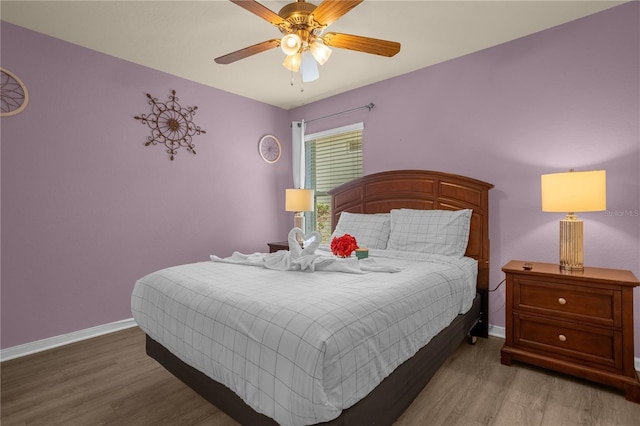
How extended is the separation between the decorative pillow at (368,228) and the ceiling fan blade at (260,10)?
76.7 inches

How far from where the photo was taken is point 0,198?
8.07 ft

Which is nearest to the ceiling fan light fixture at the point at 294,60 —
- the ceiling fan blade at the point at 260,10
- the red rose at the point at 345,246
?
the ceiling fan blade at the point at 260,10

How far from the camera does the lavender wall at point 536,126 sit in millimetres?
2271

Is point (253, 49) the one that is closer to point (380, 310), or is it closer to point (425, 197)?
point (380, 310)

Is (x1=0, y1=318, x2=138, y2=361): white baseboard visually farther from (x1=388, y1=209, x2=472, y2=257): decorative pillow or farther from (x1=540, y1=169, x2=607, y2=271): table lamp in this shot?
(x1=540, y1=169, x2=607, y2=271): table lamp

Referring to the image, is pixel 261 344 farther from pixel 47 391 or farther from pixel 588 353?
pixel 588 353

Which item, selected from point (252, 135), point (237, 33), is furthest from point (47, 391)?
point (252, 135)

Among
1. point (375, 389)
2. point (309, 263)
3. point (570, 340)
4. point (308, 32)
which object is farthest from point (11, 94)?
point (570, 340)

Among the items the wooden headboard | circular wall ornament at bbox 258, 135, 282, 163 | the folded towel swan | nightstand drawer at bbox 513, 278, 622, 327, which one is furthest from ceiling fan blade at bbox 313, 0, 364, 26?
circular wall ornament at bbox 258, 135, 282, 163

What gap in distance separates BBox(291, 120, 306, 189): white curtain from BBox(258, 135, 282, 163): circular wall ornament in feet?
0.84

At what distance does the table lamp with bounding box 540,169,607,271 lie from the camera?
6.60 feet

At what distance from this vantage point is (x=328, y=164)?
169 inches

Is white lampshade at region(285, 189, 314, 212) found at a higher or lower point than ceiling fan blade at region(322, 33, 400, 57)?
lower

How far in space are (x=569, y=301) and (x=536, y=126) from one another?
142cm
